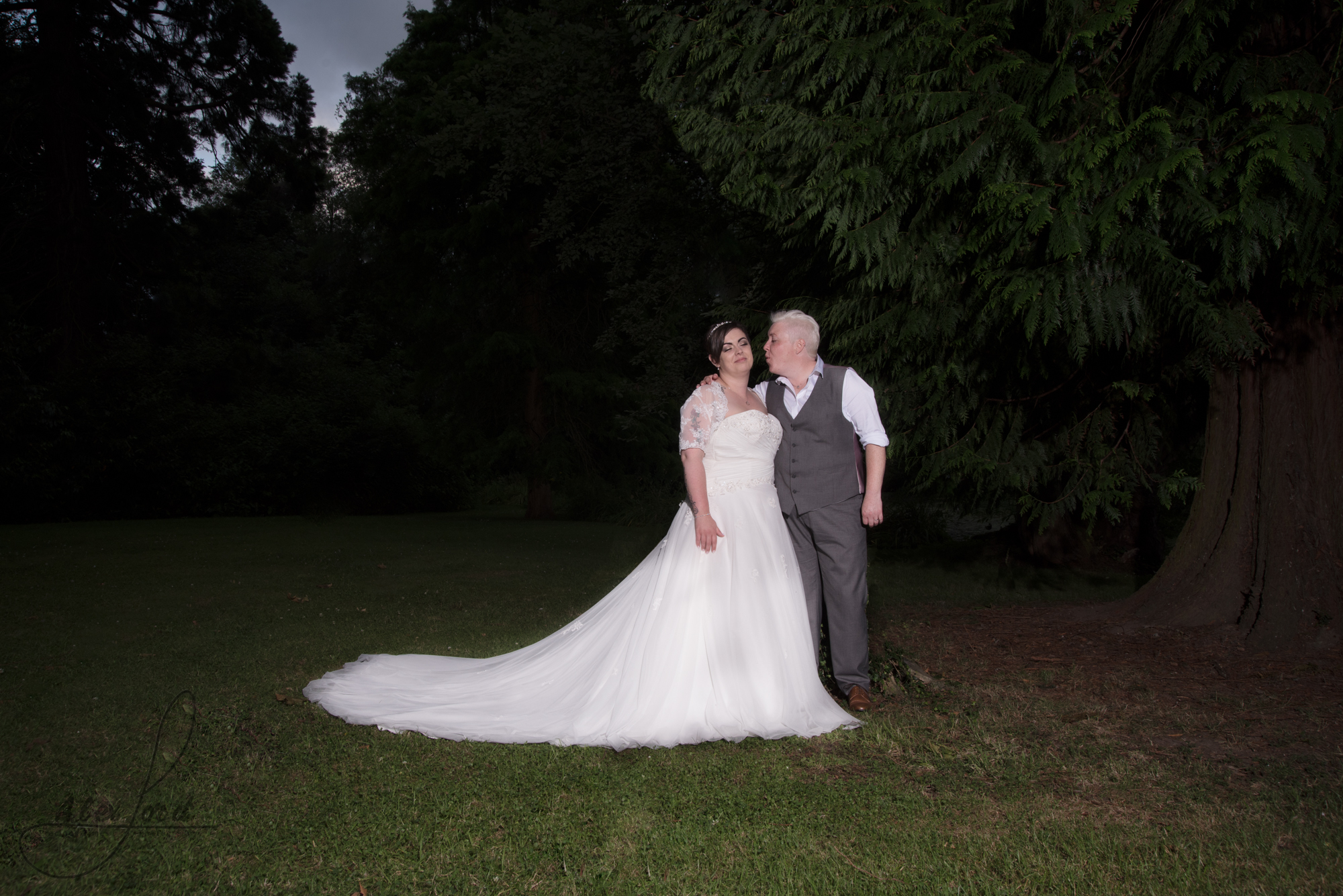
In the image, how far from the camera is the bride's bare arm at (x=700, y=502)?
15.3ft

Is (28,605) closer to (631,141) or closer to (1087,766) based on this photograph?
(631,141)

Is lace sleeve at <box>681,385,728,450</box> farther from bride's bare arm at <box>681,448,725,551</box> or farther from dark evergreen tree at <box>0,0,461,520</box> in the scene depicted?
dark evergreen tree at <box>0,0,461,520</box>

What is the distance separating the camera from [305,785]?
12.3ft

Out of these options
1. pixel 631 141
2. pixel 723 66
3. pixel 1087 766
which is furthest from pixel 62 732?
pixel 631 141

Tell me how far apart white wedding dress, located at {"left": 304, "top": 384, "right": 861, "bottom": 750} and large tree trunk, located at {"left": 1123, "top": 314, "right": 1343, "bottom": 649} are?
11.2 feet

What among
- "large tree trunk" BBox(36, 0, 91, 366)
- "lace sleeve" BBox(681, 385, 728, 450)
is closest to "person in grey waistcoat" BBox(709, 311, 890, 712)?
"lace sleeve" BBox(681, 385, 728, 450)

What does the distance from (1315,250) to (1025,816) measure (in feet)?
10.3

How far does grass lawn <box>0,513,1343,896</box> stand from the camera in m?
2.95

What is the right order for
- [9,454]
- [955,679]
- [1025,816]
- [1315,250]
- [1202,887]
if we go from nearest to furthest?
[1202,887] → [1025,816] → [1315,250] → [955,679] → [9,454]

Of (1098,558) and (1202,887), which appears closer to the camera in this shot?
(1202,887)

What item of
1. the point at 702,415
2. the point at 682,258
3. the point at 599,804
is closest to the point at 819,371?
the point at 702,415

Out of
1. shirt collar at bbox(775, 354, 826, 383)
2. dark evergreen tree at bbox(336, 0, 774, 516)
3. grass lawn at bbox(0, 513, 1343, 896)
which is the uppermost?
dark evergreen tree at bbox(336, 0, 774, 516)

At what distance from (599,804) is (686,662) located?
3.72 ft

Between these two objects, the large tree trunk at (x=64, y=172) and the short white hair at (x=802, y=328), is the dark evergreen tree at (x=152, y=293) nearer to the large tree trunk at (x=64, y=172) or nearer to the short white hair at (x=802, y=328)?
the large tree trunk at (x=64, y=172)
